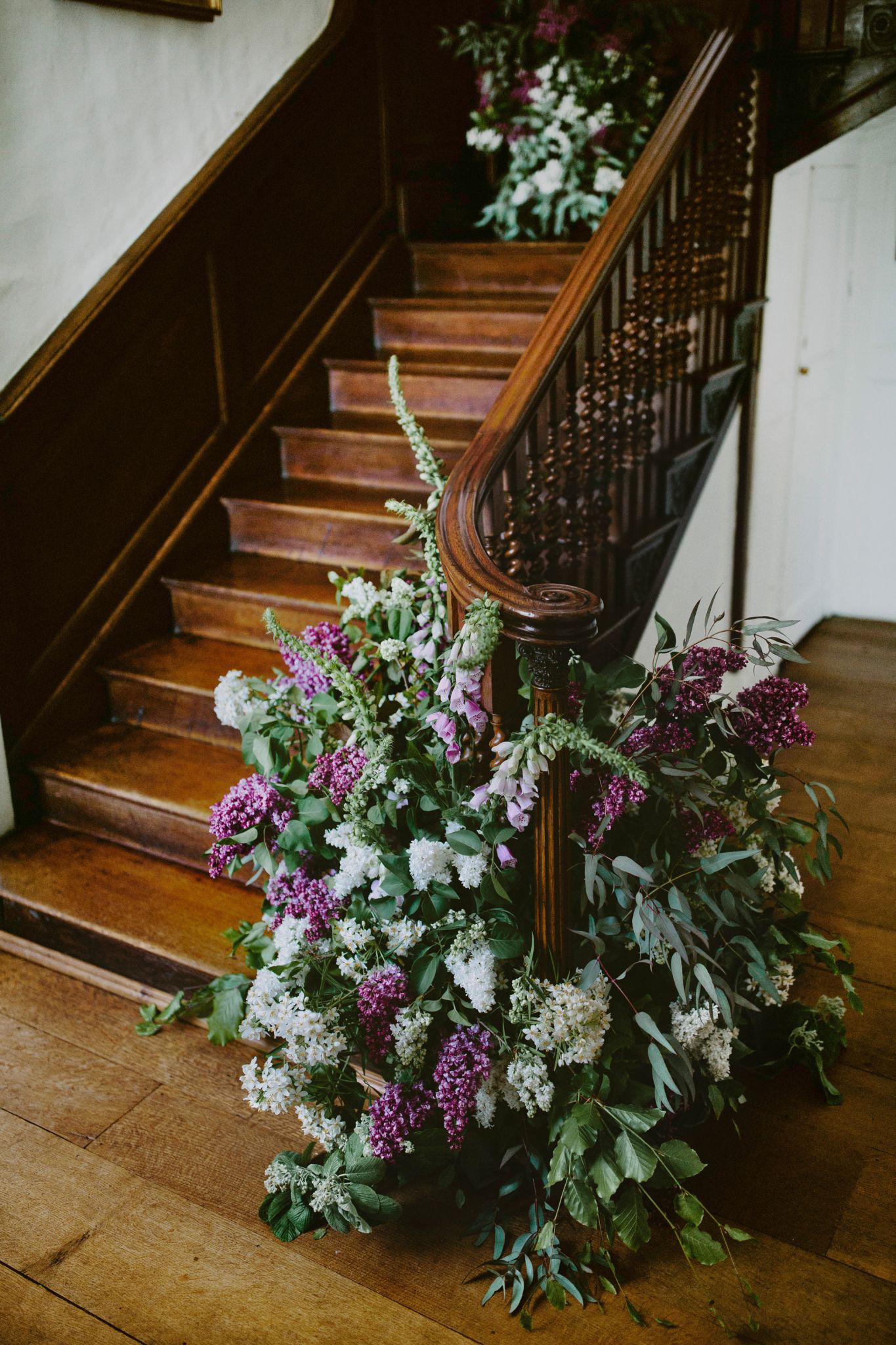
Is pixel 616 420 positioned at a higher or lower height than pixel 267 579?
higher

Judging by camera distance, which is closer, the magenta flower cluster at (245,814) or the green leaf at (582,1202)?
the green leaf at (582,1202)

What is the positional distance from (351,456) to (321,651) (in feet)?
5.39

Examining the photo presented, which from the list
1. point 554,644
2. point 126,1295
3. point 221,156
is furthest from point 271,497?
A: point 126,1295

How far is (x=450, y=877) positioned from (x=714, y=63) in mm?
2280

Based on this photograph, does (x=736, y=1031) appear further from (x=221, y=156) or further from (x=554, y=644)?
(x=221, y=156)

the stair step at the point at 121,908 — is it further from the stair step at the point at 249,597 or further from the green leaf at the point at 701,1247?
the green leaf at the point at 701,1247

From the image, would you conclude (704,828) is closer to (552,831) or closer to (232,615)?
(552,831)

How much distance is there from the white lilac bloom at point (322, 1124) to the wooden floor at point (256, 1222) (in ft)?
0.63

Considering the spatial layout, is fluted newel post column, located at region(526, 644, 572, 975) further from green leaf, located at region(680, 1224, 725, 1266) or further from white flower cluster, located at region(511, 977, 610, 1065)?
green leaf, located at region(680, 1224, 725, 1266)

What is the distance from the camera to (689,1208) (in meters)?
1.81

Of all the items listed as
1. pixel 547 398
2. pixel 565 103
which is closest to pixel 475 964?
pixel 547 398

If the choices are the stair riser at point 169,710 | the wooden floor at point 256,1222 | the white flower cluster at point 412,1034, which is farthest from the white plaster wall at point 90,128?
the white flower cluster at point 412,1034

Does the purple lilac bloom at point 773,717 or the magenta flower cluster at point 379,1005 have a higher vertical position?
the purple lilac bloom at point 773,717

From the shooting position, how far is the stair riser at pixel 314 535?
10.5 feet
